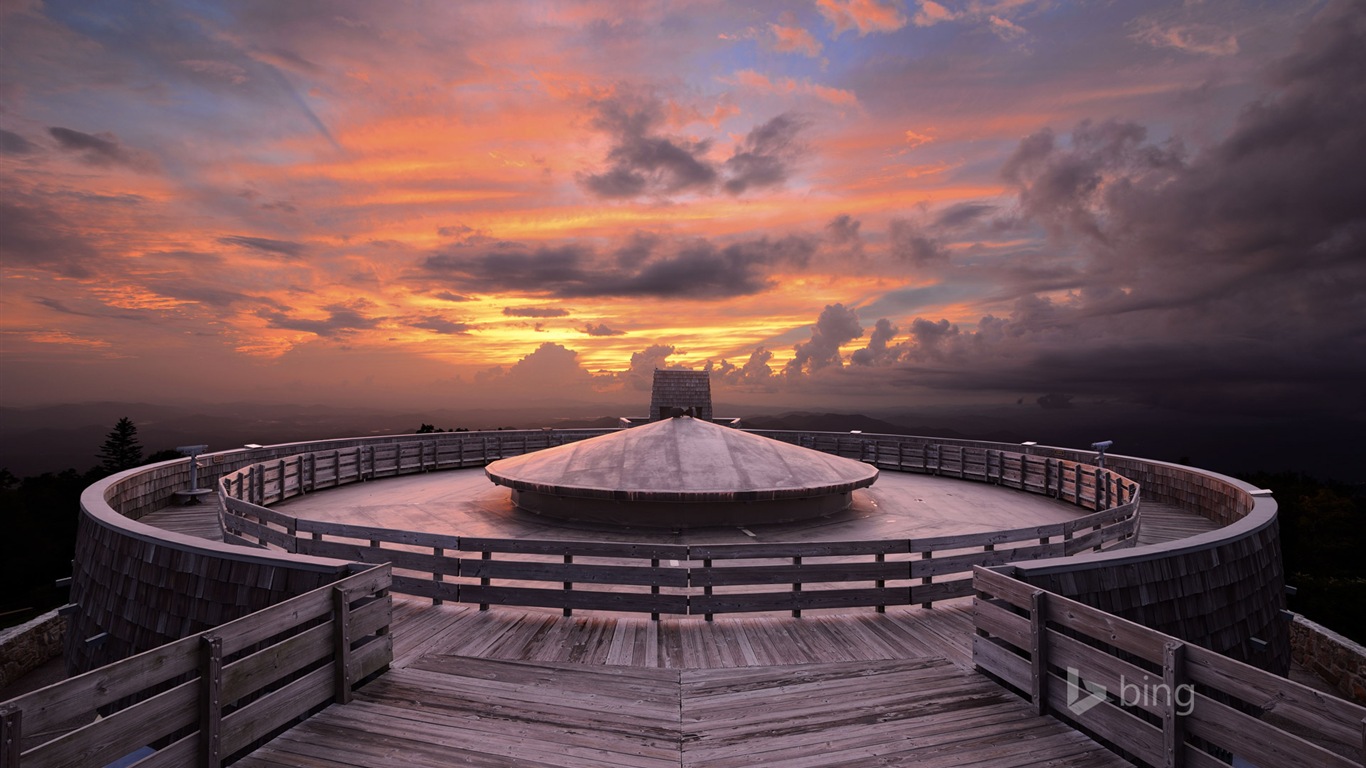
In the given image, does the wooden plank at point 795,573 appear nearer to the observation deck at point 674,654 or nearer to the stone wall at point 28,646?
the observation deck at point 674,654

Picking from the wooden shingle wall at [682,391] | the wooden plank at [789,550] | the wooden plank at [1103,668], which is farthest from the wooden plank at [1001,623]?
the wooden shingle wall at [682,391]

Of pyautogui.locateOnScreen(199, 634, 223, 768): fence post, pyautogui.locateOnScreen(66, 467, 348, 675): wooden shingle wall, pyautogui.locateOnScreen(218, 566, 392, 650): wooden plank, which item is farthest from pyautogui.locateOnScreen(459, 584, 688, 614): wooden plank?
pyautogui.locateOnScreen(199, 634, 223, 768): fence post

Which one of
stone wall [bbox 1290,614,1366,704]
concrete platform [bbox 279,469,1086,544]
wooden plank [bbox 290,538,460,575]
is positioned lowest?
stone wall [bbox 1290,614,1366,704]

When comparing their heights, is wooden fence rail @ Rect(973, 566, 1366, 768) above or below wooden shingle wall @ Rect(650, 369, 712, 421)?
below

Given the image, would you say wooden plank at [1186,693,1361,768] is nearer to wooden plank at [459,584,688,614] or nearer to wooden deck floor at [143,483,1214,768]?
wooden deck floor at [143,483,1214,768]

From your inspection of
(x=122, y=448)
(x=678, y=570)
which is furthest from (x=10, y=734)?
(x=122, y=448)

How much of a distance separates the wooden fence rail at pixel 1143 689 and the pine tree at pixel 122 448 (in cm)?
7750

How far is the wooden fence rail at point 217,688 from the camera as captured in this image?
4191 millimetres

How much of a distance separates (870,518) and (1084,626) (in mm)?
11366

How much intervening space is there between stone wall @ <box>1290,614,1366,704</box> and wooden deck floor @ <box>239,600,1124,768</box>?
16.9m

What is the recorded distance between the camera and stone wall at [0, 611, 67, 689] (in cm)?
1850

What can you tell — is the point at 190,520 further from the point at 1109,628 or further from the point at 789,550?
the point at 1109,628

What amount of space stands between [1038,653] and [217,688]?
7.25 meters

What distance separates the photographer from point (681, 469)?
1700 centimetres
